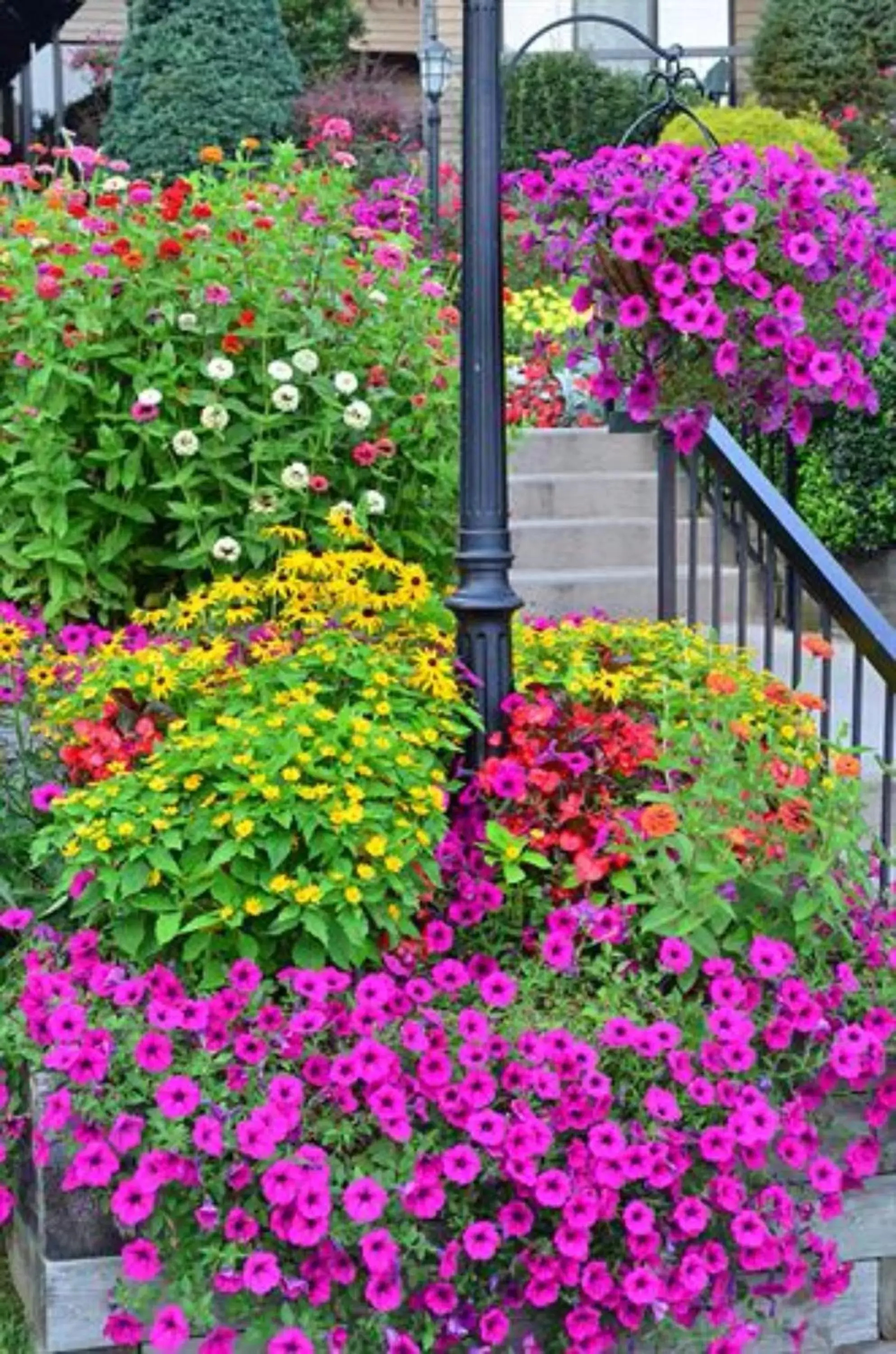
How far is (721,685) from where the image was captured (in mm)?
3352

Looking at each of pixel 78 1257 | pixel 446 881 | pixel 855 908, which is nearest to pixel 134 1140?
pixel 78 1257

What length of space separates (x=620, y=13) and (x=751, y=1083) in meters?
16.9

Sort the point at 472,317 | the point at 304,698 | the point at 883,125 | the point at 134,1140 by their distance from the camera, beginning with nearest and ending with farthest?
the point at 134,1140
the point at 304,698
the point at 472,317
the point at 883,125

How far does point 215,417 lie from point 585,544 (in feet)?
9.45

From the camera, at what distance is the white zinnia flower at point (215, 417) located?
4273 millimetres

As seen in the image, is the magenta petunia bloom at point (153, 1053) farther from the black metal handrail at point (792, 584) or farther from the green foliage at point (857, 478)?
the green foliage at point (857, 478)

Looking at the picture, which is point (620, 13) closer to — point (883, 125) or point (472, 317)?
point (883, 125)

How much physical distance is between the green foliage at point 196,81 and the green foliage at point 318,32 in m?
2.69

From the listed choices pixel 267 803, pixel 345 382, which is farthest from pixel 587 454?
pixel 267 803

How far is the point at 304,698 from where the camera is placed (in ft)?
10.3

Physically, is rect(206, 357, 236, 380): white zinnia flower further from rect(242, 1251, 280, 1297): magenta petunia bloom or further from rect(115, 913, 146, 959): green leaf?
rect(242, 1251, 280, 1297): magenta petunia bloom

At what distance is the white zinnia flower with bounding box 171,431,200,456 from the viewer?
4254 mm

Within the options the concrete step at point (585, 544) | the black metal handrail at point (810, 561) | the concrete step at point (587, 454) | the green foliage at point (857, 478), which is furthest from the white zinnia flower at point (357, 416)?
the green foliage at point (857, 478)

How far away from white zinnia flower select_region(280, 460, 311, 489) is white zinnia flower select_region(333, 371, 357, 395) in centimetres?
23
